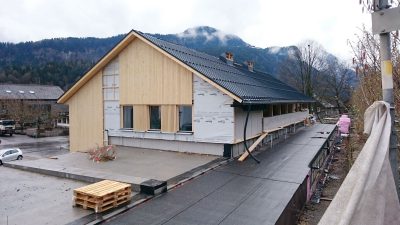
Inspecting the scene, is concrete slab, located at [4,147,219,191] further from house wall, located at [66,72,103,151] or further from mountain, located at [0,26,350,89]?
mountain, located at [0,26,350,89]

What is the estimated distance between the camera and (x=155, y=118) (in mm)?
15078

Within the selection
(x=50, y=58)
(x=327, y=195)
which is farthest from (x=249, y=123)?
(x=50, y=58)

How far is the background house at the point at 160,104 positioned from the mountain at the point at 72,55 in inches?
823

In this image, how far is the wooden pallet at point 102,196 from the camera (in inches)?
280

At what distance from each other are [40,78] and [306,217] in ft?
276

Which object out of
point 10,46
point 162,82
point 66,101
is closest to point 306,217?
point 162,82

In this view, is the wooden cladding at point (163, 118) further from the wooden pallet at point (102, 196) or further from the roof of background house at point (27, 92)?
the roof of background house at point (27, 92)

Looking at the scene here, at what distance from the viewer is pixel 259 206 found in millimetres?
7383

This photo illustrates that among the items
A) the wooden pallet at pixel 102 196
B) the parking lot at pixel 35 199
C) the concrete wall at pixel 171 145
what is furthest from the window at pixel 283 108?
the wooden pallet at pixel 102 196

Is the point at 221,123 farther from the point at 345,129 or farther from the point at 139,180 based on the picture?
the point at 345,129

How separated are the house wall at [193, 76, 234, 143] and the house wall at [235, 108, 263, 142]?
44 centimetres

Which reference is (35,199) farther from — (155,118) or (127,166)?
(155,118)

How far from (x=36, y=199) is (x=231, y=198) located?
5.18m

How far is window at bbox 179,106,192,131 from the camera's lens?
556 inches
